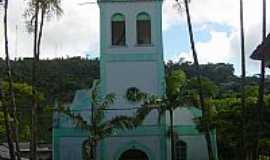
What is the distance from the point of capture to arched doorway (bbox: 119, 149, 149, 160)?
107ft

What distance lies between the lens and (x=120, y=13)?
33.2 meters

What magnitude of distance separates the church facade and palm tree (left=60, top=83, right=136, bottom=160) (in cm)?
238

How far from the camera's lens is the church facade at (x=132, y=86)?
32406mm

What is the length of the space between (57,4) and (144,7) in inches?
323

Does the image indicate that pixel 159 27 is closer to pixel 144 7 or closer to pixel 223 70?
pixel 144 7

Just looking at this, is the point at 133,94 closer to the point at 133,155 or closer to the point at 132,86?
the point at 132,86

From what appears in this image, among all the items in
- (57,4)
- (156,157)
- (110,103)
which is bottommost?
(156,157)

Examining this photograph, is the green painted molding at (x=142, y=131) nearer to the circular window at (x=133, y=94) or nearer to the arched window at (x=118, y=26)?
the circular window at (x=133, y=94)

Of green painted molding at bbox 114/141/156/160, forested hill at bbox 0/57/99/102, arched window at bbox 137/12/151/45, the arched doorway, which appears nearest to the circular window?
green painted molding at bbox 114/141/156/160

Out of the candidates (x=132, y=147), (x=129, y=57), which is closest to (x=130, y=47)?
(x=129, y=57)

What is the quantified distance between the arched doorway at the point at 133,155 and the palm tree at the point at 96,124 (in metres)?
2.88

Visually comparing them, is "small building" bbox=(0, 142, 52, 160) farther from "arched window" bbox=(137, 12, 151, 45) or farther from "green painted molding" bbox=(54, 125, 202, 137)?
"arched window" bbox=(137, 12, 151, 45)

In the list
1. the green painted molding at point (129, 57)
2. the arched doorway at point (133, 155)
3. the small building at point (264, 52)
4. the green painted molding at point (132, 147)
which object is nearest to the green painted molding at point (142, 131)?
the green painted molding at point (132, 147)

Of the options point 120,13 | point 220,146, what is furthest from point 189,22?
point 220,146
